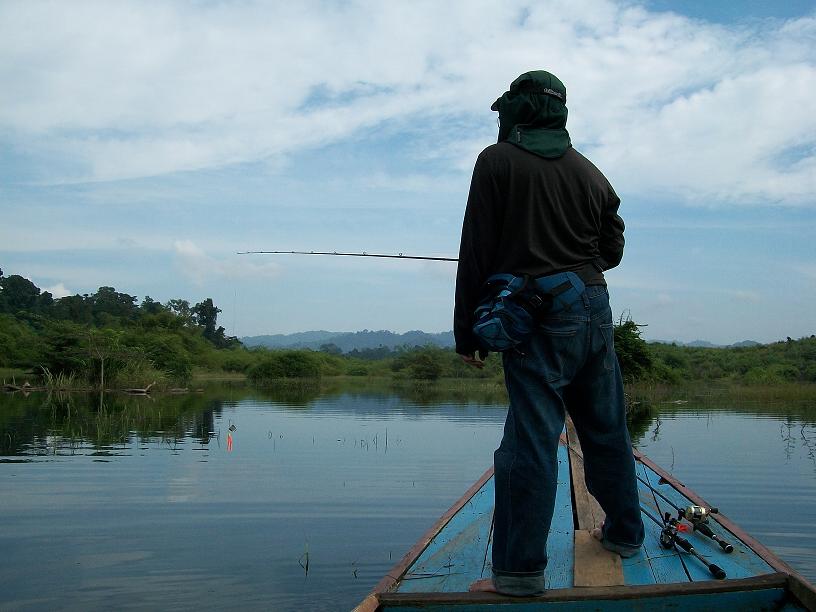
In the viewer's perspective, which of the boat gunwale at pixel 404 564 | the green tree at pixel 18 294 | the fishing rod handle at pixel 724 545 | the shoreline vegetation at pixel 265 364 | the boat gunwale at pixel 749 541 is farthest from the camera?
the green tree at pixel 18 294

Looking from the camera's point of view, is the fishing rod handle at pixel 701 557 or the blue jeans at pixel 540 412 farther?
the fishing rod handle at pixel 701 557

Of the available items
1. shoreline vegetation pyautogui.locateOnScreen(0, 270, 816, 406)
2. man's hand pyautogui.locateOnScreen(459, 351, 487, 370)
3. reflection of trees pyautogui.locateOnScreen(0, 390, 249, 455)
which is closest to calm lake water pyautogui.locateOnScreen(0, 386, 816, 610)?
reflection of trees pyautogui.locateOnScreen(0, 390, 249, 455)

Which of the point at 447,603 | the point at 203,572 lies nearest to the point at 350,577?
the point at 203,572

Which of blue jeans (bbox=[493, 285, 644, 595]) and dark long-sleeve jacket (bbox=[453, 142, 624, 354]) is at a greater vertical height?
dark long-sleeve jacket (bbox=[453, 142, 624, 354])

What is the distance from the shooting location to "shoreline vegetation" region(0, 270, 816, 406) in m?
28.7

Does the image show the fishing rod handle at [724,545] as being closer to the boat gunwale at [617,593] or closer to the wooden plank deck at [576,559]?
the wooden plank deck at [576,559]

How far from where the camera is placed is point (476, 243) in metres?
2.79

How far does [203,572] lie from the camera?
5637 mm

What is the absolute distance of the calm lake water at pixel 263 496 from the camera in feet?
17.8

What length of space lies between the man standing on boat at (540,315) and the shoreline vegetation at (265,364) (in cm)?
1454

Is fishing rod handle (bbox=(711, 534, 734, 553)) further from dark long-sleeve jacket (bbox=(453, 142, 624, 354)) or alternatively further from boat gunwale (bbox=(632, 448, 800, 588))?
dark long-sleeve jacket (bbox=(453, 142, 624, 354))

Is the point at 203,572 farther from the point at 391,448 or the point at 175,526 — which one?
the point at 391,448

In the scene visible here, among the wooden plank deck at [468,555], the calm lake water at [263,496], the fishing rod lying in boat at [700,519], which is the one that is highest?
the fishing rod lying in boat at [700,519]

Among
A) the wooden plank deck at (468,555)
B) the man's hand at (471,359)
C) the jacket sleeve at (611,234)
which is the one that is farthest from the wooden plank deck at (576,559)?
the jacket sleeve at (611,234)
